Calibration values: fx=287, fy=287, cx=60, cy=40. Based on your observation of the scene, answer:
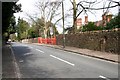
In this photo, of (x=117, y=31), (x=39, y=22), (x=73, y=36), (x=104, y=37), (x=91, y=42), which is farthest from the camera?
(x=39, y=22)

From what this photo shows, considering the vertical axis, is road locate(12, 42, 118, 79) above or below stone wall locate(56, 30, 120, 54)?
below

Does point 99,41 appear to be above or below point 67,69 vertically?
above

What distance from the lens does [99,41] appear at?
30.8 m

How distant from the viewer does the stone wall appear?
26.5 meters

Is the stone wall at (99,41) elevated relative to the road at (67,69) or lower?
elevated

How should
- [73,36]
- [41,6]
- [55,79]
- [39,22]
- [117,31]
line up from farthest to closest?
[39,22]
[41,6]
[73,36]
[117,31]
[55,79]

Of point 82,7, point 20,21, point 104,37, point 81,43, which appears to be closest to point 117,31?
point 104,37

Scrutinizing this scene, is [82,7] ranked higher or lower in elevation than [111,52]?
higher

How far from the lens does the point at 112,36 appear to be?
27281 millimetres

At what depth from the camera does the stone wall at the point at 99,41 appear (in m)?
26.5

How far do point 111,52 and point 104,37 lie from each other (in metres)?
2.69

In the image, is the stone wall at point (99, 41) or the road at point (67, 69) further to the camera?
the stone wall at point (99, 41)

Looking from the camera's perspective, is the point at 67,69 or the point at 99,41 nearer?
the point at 67,69

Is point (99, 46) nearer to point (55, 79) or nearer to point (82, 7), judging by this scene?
point (82, 7)
